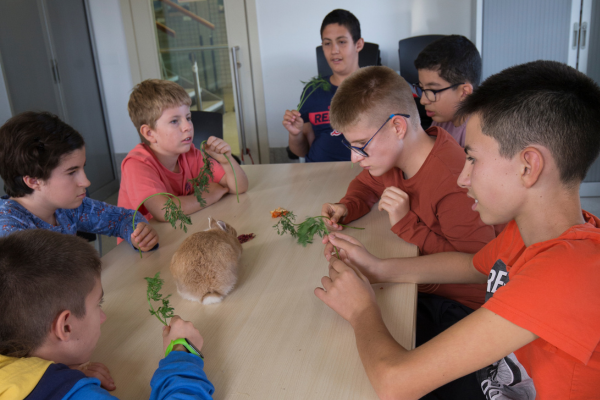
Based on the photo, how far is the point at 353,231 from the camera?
1.77 m

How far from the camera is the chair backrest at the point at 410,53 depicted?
13.1ft

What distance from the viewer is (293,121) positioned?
9.77 feet

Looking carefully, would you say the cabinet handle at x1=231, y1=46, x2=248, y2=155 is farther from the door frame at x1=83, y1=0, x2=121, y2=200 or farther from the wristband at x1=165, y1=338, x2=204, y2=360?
the wristband at x1=165, y1=338, x2=204, y2=360

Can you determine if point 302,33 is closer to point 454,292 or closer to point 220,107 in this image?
point 220,107

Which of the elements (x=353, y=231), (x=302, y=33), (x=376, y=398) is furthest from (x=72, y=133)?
(x=302, y=33)

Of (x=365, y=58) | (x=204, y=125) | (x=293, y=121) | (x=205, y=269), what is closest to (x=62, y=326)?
(x=205, y=269)

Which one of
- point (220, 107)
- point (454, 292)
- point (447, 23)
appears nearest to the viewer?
point (454, 292)

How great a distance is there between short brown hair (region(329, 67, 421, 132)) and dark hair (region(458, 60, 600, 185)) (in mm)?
655

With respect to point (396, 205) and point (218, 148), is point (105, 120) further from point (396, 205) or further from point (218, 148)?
point (396, 205)

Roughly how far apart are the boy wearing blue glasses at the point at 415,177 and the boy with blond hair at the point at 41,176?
3.03 feet

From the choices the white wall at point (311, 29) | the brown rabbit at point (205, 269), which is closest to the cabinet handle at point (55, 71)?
the white wall at point (311, 29)

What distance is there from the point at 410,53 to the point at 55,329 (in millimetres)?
3864

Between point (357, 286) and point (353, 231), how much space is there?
1.86 ft

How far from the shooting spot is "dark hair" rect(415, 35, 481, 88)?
253cm
